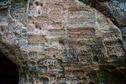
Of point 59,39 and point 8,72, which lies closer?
point 59,39

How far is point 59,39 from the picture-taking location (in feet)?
12.0

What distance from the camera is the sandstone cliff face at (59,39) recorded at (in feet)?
11.7

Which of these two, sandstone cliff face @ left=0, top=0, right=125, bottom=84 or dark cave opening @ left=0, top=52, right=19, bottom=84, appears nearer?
sandstone cliff face @ left=0, top=0, right=125, bottom=84

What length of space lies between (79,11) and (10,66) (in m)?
1.86

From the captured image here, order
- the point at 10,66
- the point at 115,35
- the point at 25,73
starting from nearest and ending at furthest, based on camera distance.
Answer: the point at 115,35 → the point at 25,73 → the point at 10,66

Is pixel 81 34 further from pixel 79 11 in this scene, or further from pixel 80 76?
pixel 80 76

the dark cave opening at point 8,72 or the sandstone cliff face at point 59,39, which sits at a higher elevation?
the sandstone cliff face at point 59,39

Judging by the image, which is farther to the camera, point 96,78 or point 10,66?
point 10,66

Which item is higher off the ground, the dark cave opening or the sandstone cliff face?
the sandstone cliff face

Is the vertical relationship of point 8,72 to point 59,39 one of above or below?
below

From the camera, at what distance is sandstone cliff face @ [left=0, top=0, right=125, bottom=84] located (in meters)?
3.58

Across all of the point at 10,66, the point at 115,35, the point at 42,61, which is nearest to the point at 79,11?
the point at 115,35

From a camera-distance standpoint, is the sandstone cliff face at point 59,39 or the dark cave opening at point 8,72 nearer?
the sandstone cliff face at point 59,39

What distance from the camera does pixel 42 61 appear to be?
371 cm
